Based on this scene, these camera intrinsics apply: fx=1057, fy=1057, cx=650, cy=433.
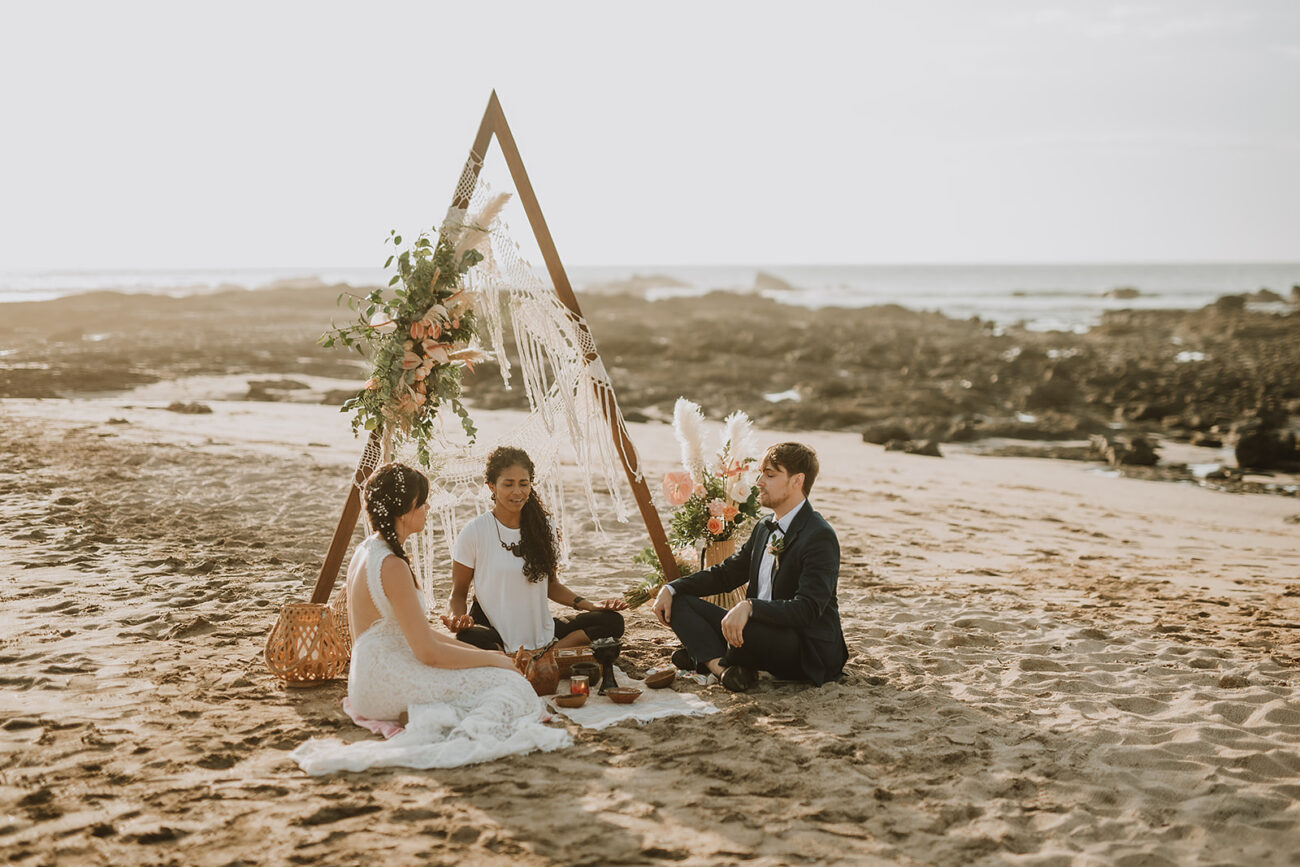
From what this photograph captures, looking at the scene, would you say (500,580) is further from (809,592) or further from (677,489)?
(809,592)

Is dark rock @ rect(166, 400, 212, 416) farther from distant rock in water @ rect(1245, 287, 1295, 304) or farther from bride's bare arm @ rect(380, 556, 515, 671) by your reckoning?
distant rock in water @ rect(1245, 287, 1295, 304)

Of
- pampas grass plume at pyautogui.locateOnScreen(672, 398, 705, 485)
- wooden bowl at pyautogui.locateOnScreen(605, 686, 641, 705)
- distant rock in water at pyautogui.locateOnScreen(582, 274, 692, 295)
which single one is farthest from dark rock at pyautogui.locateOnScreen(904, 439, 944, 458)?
distant rock in water at pyautogui.locateOnScreen(582, 274, 692, 295)

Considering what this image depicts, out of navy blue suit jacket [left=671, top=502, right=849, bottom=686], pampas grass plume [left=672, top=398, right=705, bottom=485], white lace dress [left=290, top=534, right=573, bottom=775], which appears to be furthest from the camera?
pampas grass plume [left=672, top=398, right=705, bottom=485]

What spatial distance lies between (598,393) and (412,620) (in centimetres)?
209

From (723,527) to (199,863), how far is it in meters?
3.54

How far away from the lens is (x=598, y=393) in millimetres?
6336

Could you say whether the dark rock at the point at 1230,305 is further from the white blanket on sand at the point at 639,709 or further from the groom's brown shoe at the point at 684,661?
the white blanket on sand at the point at 639,709

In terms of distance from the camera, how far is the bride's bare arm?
4.71m

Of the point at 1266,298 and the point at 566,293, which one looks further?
the point at 1266,298

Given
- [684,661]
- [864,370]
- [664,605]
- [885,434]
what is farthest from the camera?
[864,370]

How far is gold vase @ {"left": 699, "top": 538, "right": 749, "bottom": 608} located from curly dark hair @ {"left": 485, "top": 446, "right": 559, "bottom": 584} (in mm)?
1092

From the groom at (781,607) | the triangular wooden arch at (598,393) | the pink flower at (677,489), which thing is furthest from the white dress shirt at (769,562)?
the pink flower at (677,489)

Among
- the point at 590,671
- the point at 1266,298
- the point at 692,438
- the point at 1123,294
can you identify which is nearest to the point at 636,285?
the point at 1123,294

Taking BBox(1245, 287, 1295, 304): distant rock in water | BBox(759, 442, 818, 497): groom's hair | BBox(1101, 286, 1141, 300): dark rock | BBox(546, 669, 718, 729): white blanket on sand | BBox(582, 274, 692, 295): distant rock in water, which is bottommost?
BBox(546, 669, 718, 729): white blanket on sand
